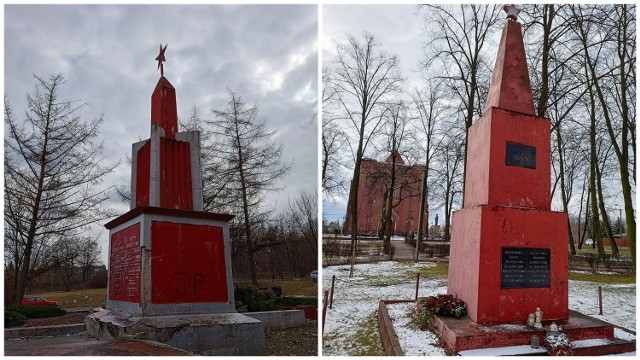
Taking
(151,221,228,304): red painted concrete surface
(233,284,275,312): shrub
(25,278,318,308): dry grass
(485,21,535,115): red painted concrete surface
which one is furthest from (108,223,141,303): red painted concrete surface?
(25,278,318,308): dry grass

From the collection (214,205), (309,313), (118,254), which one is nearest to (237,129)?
(214,205)

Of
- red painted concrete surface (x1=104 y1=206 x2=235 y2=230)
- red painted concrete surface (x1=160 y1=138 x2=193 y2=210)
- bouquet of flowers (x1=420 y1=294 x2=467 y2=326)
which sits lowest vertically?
bouquet of flowers (x1=420 y1=294 x2=467 y2=326)

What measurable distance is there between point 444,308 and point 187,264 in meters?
5.64

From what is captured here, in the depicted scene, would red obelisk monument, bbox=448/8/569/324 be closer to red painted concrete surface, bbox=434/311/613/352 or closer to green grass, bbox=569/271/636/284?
red painted concrete surface, bbox=434/311/613/352

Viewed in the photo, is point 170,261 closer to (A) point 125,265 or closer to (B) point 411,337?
(A) point 125,265

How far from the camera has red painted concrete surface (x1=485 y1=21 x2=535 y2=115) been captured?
8859 mm

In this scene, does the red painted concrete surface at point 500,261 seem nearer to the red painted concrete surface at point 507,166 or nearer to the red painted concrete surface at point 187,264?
the red painted concrete surface at point 507,166

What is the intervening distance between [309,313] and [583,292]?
8755 millimetres

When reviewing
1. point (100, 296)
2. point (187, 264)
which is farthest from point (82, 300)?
point (187, 264)

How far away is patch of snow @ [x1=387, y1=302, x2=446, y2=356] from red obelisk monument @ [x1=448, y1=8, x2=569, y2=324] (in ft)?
3.09

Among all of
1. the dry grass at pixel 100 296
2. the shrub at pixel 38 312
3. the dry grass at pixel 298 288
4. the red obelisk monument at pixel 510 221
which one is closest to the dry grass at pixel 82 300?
the dry grass at pixel 100 296

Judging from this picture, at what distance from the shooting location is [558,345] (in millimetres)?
6797

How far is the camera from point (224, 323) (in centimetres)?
938

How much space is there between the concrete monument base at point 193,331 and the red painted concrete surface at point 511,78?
674cm
